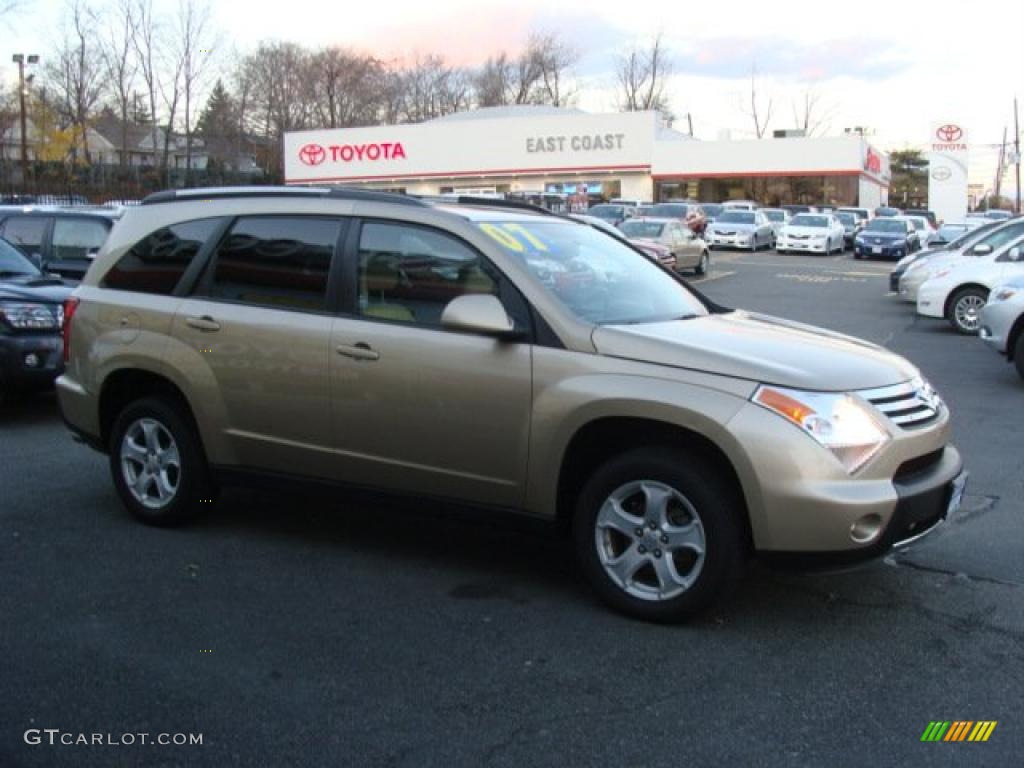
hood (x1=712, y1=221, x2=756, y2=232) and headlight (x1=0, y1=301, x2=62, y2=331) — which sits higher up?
hood (x1=712, y1=221, x2=756, y2=232)

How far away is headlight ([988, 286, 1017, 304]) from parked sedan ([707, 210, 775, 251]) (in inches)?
1050

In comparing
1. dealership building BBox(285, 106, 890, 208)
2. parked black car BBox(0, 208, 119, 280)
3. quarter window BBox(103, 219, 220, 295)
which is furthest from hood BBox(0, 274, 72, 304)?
dealership building BBox(285, 106, 890, 208)

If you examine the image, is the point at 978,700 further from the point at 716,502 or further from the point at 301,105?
the point at 301,105

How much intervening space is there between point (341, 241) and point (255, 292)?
22.9 inches

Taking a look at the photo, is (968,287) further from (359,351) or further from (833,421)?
(359,351)

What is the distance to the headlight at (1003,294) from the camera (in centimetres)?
1076

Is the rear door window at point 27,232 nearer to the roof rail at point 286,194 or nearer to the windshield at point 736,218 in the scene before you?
the roof rail at point 286,194

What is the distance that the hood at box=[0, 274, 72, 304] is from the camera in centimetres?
893

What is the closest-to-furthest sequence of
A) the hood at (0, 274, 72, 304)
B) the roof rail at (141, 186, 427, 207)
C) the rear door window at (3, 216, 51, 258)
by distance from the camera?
the roof rail at (141, 186, 427, 207), the hood at (0, 274, 72, 304), the rear door window at (3, 216, 51, 258)

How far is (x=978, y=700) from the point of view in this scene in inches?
→ 149

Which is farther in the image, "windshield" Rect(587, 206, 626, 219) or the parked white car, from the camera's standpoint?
"windshield" Rect(587, 206, 626, 219)

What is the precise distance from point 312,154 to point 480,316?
60.0 meters

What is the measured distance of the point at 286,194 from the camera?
5.62 meters

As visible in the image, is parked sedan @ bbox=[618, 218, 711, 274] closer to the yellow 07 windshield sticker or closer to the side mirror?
the yellow 07 windshield sticker
